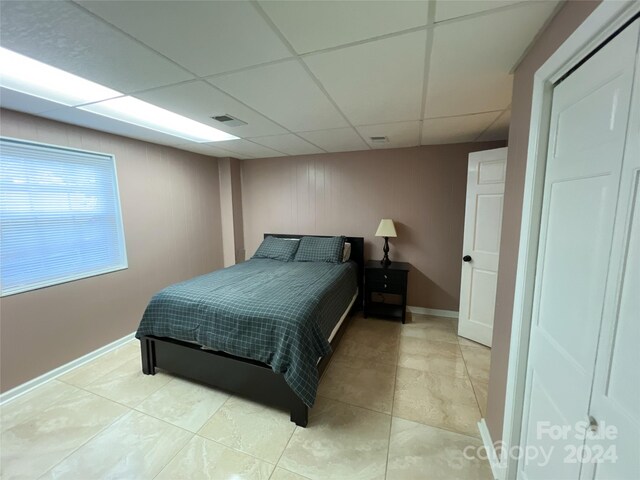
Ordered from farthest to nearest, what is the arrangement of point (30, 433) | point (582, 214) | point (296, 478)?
point (30, 433) < point (296, 478) < point (582, 214)

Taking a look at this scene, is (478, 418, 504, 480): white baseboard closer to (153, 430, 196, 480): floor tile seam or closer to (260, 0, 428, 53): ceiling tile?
(153, 430, 196, 480): floor tile seam

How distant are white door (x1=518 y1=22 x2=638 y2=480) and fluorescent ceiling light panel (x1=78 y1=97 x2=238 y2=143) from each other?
251 centimetres

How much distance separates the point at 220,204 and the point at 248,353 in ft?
9.56

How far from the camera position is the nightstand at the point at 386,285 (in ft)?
10.5

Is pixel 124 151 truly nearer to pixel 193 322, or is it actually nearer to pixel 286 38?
pixel 193 322

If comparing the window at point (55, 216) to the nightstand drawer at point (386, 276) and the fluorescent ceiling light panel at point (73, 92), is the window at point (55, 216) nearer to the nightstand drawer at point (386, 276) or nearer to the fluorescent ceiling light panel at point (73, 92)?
the fluorescent ceiling light panel at point (73, 92)

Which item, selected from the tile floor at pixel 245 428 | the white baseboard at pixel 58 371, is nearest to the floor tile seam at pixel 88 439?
the tile floor at pixel 245 428

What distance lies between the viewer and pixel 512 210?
136 centimetres

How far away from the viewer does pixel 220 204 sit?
4168 millimetres

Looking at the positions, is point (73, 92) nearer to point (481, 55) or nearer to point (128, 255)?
point (128, 255)

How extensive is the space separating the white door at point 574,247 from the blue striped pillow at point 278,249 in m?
2.86

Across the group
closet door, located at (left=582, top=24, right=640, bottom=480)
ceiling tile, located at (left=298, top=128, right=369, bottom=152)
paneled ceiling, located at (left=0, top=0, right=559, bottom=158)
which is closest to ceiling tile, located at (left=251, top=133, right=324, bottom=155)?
ceiling tile, located at (left=298, top=128, right=369, bottom=152)

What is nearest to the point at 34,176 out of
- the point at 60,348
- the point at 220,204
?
the point at 60,348

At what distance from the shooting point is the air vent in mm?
2170
